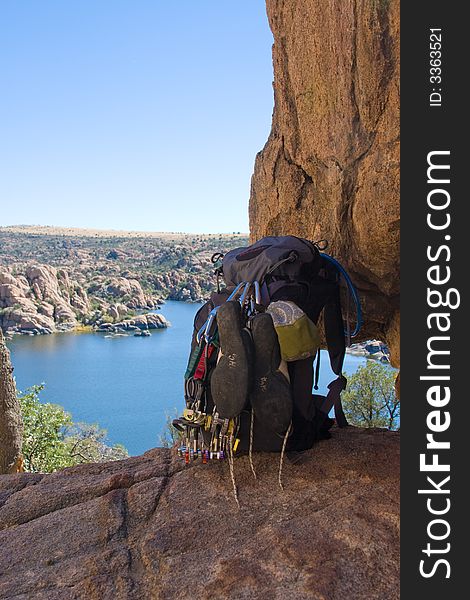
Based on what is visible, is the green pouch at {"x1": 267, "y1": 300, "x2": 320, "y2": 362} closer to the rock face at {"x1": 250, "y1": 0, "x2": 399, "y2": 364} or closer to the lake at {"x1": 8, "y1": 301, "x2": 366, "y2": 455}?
the rock face at {"x1": 250, "y1": 0, "x2": 399, "y2": 364}

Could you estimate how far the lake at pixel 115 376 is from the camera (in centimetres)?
3959

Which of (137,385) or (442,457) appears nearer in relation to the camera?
(442,457)

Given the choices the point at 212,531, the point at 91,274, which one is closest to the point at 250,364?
the point at 212,531

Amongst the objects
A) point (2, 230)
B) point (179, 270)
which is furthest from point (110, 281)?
point (2, 230)

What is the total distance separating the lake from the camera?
39.6 meters

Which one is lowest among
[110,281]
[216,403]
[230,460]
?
[110,281]

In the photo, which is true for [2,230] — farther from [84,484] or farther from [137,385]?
[84,484]

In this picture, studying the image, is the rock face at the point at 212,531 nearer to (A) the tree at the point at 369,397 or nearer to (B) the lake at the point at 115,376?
(A) the tree at the point at 369,397

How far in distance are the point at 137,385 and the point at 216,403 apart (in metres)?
44.6

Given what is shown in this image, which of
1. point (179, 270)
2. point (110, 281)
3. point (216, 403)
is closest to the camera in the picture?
point (216, 403)

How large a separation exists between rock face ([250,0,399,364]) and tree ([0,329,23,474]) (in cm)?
394

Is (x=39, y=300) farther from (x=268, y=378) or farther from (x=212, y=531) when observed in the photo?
(x=212, y=531)

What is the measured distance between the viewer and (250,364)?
340 cm

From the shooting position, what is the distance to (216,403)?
353 cm
